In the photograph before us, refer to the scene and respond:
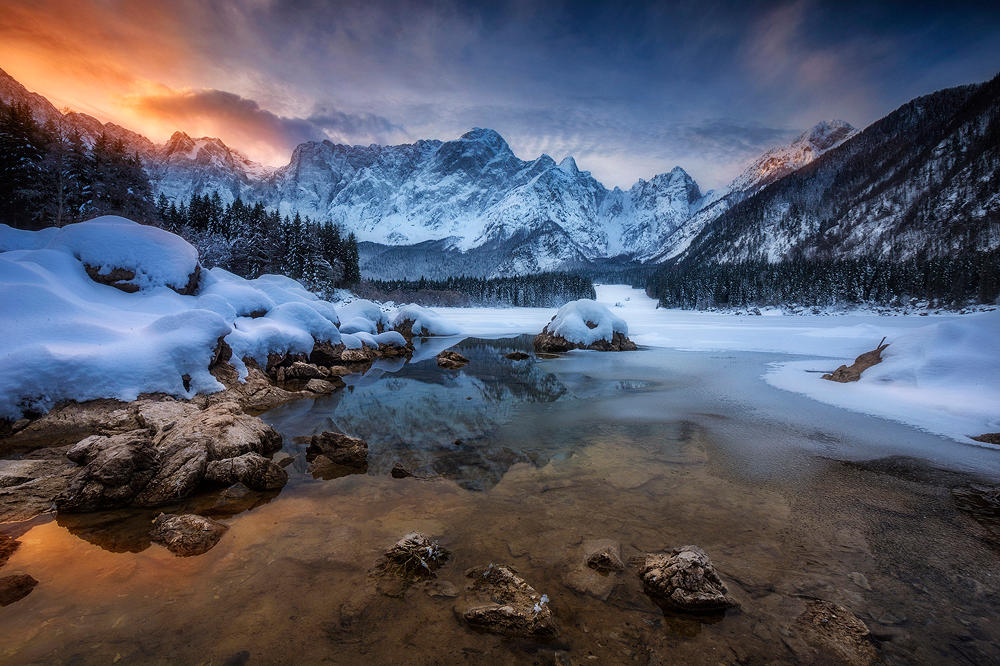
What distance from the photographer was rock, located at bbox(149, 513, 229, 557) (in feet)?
17.5

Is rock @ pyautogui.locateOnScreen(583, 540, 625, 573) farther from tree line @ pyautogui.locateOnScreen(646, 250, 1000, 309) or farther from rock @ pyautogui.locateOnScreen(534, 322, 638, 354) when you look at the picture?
tree line @ pyautogui.locateOnScreen(646, 250, 1000, 309)

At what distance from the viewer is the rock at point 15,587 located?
4.31 m

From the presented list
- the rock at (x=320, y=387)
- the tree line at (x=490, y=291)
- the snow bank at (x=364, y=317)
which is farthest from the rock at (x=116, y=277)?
the tree line at (x=490, y=291)

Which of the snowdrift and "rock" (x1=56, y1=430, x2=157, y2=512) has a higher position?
the snowdrift

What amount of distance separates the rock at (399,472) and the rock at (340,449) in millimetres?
950

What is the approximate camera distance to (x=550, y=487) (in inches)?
289

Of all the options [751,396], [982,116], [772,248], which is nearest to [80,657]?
[751,396]

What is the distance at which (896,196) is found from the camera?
123 metres

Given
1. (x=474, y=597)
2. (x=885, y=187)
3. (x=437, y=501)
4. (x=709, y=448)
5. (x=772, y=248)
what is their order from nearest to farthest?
(x=474, y=597)
(x=437, y=501)
(x=709, y=448)
(x=885, y=187)
(x=772, y=248)

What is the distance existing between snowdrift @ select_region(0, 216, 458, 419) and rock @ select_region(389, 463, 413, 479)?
8.09m

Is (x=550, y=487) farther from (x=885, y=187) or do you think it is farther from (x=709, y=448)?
(x=885, y=187)

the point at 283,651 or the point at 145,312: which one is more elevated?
the point at 145,312

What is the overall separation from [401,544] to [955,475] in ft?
35.1

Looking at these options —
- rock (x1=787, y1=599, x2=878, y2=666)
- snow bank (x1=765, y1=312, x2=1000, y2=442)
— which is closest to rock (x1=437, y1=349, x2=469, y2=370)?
snow bank (x1=765, y1=312, x2=1000, y2=442)
